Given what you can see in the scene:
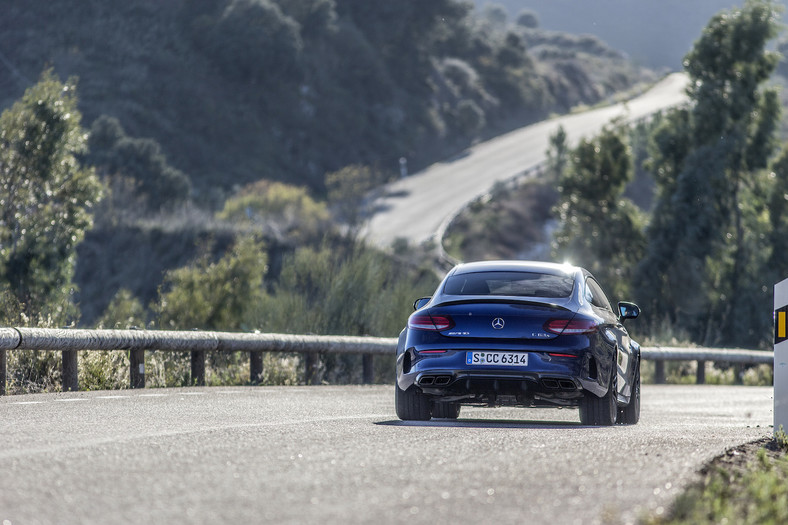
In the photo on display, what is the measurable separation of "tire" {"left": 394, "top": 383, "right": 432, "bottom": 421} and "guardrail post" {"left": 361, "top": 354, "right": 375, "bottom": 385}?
25.7 ft

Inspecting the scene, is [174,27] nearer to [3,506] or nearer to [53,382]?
[53,382]

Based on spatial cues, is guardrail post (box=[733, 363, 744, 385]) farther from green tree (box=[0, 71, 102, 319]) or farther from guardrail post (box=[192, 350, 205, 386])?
guardrail post (box=[192, 350, 205, 386])

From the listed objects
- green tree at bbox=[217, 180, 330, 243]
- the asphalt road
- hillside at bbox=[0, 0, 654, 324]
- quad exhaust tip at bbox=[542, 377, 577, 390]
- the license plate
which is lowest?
the asphalt road

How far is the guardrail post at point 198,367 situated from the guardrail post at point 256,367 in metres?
0.89

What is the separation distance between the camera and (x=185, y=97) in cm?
8725

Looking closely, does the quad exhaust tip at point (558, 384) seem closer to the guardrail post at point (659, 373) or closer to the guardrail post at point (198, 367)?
the guardrail post at point (198, 367)

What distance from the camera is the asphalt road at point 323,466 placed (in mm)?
5383

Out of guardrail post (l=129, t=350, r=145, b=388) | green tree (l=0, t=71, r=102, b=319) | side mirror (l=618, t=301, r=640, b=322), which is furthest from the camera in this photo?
green tree (l=0, t=71, r=102, b=319)

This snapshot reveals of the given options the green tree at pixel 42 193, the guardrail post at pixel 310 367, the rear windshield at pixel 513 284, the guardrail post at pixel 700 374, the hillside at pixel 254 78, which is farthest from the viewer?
the hillside at pixel 254 78

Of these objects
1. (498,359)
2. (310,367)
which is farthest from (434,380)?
(310,367)

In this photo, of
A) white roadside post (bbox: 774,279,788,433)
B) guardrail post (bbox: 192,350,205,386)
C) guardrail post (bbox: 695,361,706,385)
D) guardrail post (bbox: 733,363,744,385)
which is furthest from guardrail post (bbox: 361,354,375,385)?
guardrail post (bbox: 733,363,744,385)

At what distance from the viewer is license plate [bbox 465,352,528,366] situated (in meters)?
10.3

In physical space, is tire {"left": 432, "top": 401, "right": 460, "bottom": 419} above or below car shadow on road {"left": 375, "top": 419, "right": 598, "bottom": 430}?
above

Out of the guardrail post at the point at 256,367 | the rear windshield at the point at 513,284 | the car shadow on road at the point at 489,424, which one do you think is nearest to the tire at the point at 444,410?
the car shadow on road at the point at 489,424
